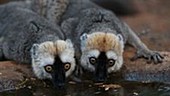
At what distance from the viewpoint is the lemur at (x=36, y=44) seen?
10414 mm

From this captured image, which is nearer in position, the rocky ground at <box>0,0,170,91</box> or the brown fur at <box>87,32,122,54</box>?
the brown fur at <box>87,32,122,54</box>

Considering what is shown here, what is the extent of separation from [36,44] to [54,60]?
0.76 metres

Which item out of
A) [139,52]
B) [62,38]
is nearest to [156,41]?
[139,52]

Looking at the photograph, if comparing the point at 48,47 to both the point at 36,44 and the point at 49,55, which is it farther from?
the point at 36,44

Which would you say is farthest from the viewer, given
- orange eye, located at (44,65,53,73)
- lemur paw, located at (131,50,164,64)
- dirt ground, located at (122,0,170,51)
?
dirt ground, located at (122,0,170,51)

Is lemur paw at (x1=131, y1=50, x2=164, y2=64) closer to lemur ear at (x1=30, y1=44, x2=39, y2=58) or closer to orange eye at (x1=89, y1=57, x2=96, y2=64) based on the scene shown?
orange eye at (x1=89, y1=57, x2=96, y2=64)

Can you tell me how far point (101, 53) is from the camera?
10.7 metres

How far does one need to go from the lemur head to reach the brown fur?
44cm

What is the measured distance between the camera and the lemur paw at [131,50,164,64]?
37.6 feet

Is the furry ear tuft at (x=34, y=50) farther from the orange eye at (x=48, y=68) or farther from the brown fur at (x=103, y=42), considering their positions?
the brown fur at (x=103, y=42)

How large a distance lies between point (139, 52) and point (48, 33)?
216 cm

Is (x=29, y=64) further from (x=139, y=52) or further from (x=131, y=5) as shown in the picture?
(x=131, y=5)

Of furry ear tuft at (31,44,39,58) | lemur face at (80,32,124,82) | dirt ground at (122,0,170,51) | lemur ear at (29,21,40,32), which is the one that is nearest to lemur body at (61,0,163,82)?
lemur face at (80,32,124,82)

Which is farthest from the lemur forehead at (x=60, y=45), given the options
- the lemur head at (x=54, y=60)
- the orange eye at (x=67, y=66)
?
the orange eye at (x=67, y=66)
